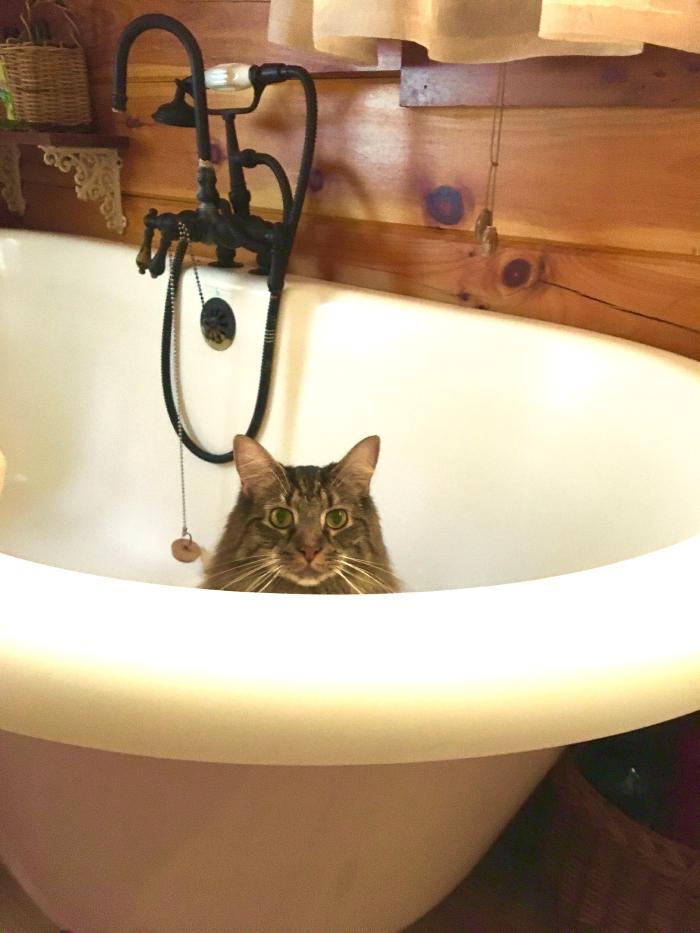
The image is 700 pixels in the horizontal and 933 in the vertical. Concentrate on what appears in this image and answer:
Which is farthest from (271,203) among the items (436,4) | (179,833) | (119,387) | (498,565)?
(179,833)

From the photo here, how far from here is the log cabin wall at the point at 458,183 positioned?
42.3 inches

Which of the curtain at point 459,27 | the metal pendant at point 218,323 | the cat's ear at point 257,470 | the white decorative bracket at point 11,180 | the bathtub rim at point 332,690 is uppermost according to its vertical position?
the curtain at point 459,27

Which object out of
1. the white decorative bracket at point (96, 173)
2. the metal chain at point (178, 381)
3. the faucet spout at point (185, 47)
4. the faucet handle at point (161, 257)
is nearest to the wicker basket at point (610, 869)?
the metal chain at point (178, 381)

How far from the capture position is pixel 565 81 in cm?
109

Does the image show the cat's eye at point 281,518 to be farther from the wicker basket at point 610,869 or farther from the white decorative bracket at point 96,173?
the white decorative bracket at point 96,173

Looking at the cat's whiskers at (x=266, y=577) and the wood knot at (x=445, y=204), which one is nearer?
the cat's whiskers at (x=266, y=577)

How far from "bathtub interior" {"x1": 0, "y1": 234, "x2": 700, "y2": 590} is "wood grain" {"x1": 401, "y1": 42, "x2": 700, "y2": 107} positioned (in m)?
0.32

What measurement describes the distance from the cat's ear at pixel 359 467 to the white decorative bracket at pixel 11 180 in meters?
1.66

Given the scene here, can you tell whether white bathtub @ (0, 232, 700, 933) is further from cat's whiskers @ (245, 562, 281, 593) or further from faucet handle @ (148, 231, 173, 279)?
cat's whiskers @ (245, 562, 281, 593)

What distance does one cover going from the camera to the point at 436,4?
0.93m

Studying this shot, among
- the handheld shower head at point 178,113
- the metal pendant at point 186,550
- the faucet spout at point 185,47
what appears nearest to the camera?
the faucet spout at point 185,47

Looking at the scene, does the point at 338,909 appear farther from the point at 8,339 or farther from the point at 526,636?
the point at 8,339

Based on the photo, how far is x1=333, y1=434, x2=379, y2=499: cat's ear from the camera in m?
0.96

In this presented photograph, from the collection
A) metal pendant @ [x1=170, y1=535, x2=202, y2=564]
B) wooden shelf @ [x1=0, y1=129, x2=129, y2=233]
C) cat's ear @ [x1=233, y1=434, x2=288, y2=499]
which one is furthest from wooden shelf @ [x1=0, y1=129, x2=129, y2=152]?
cat's ear @ [x1=233, y1=434, x2=288, y2=499]
